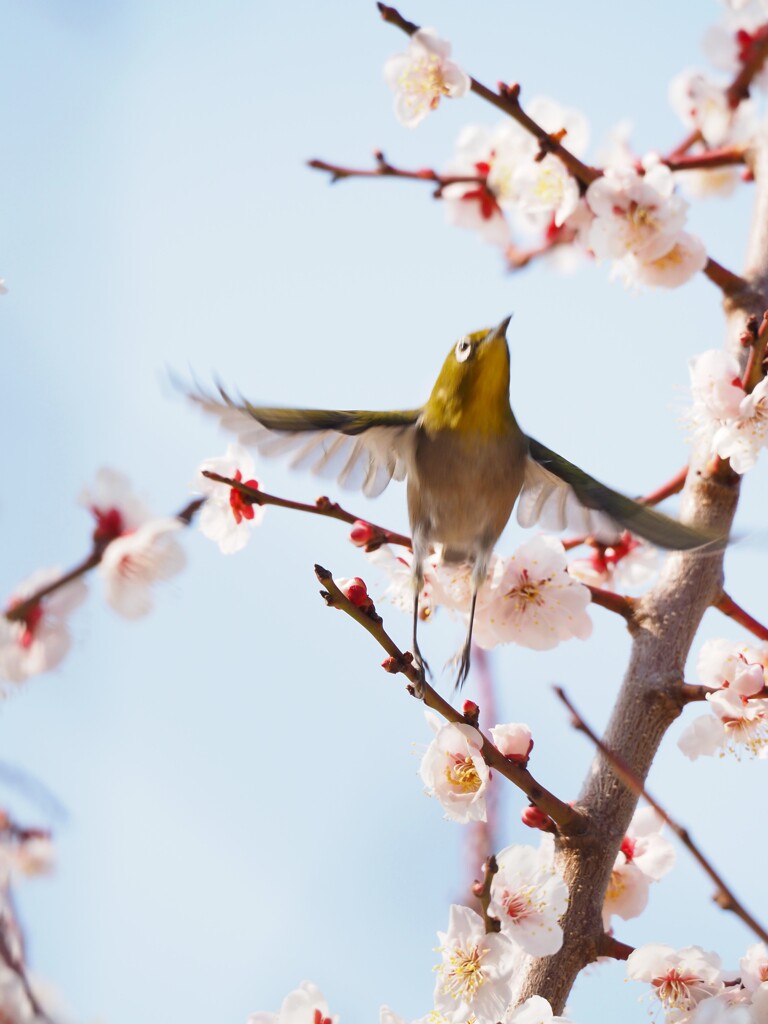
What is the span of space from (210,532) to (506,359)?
723mm

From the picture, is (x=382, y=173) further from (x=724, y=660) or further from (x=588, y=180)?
(x=724, y=660)

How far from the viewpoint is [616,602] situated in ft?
6.74

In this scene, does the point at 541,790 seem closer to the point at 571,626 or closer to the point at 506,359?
the point at 571,626

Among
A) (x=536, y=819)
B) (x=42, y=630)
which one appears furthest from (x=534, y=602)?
(x=42, y=630)

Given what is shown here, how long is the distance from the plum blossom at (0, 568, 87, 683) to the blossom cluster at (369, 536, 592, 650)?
2.14 feet

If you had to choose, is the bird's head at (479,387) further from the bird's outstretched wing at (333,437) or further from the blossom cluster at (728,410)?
the blossom cluster at (728,410)

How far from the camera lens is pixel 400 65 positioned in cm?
283

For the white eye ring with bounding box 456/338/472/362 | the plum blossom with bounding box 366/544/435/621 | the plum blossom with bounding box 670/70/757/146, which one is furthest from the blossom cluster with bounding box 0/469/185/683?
the plum blossom with bounding box 670/70/757/146

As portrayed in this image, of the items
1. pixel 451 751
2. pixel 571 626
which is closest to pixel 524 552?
pixel 571 626

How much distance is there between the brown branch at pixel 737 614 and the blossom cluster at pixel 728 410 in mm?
253

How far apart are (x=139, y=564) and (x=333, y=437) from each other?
1.57 feet

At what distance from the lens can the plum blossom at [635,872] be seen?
212 cm

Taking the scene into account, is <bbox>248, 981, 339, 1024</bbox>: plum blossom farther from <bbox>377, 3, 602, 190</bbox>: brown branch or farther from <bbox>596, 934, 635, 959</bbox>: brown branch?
<bbox>377, 3, 602, 190</bbox>: brown branch

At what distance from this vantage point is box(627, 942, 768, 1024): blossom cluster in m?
1.81
